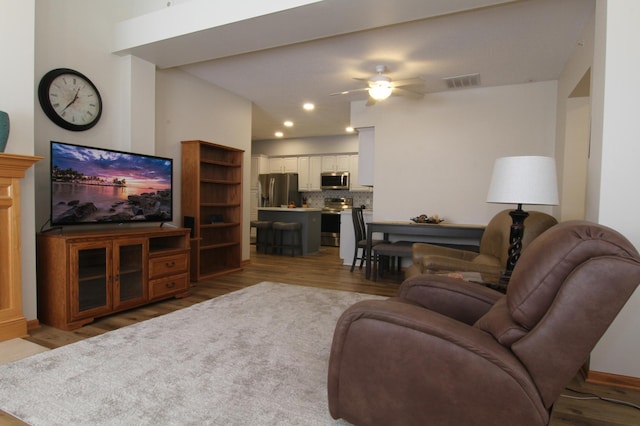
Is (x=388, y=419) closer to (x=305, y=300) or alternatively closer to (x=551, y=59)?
(x=305, y=300)

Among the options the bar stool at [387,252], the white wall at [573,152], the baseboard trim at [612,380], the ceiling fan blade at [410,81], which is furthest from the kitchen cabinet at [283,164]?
the baseboard trim at [612,380]

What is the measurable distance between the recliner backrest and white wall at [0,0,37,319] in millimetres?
3308

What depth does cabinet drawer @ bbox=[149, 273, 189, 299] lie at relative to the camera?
3.37 meters

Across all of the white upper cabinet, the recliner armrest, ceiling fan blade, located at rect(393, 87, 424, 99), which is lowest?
the recliner armrest

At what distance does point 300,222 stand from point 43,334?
468 centimetres

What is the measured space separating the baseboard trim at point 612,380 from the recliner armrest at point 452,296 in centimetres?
96

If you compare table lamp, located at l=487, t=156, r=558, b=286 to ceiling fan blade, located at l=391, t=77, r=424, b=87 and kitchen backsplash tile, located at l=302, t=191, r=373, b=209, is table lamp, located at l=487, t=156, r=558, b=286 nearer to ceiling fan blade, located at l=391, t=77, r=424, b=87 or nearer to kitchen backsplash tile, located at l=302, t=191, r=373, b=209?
ceiling fan blade, located at l=391, t=77, r=424, b=87

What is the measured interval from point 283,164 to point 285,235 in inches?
95.5

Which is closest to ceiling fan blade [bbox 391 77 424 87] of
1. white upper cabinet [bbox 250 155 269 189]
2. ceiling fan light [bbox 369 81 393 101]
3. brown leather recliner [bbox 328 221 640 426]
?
ceiling fan light [bbox 369 81 393 101]

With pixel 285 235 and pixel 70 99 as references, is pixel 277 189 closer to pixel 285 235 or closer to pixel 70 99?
pixel 285 235

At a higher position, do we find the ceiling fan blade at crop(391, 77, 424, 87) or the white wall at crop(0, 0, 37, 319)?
the ceiling fan blade at crop(391, 77, 424, 87)

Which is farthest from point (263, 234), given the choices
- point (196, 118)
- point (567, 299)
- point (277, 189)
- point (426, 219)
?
point (567, 299)

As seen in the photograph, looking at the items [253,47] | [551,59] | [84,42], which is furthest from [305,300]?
[551,59]

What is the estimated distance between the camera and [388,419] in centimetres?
128
